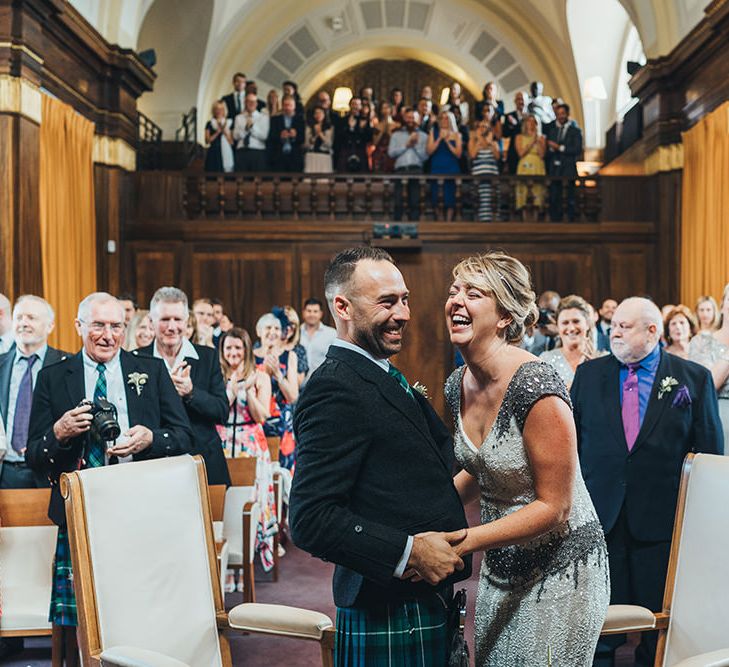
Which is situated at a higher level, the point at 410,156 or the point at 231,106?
the point at 231,106

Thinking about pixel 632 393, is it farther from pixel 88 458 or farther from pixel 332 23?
pixel 332 23

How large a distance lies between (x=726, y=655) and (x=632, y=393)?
5.66 feet

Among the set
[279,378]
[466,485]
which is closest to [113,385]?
[466,485]

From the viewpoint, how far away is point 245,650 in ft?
15.1

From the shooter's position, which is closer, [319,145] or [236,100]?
[236,100]

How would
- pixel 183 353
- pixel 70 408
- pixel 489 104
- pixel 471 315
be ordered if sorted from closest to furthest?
1. pixel 471 315
2. pixel 70 408
3. pixel 183 353
4. pixel 489 104

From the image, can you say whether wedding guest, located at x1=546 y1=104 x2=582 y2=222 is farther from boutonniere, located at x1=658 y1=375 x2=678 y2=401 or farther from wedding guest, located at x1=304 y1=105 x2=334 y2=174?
boutonniere, located at x1=658 y1=375 x2=678 y2=401

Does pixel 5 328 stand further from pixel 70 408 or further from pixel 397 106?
pixel 397 106

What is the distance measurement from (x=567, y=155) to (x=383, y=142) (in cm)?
246

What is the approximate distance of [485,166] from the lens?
12.1 meters

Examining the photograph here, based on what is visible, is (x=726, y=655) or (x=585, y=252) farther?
(x=585, y=252)

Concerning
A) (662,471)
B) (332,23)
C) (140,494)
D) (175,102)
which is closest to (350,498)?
(140,494)

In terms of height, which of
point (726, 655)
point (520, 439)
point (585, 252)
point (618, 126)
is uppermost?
point (618, 126)

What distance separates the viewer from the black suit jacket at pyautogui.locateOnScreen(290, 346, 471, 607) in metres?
1.98
